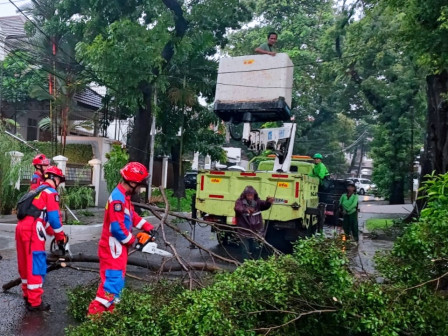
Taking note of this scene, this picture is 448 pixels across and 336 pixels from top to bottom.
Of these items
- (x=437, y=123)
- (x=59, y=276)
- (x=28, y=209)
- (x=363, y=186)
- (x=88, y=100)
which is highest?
(x=88, y=100)

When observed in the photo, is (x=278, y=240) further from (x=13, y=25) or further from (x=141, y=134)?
(x=13, y=25)

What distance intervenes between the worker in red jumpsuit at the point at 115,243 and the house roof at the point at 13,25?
64.3ft

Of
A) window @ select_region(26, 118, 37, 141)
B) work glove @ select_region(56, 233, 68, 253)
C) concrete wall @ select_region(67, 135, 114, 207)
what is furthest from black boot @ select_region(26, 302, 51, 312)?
window @ select_region(26, 118, 37, 141)

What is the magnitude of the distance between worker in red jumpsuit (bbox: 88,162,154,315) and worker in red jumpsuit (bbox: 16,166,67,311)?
93 cm

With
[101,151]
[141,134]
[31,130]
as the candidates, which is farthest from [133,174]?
[31,130]

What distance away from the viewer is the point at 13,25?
2358 cm

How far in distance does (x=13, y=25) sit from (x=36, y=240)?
858 inches

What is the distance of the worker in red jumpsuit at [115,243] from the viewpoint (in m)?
4.45

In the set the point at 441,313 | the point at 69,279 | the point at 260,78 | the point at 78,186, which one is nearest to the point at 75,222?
the point at 78,186

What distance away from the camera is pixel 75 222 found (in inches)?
440

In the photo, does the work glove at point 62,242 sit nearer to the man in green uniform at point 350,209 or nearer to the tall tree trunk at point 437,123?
the man in green uniform at point 350,209

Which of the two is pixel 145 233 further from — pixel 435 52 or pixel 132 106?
pixel 132 106

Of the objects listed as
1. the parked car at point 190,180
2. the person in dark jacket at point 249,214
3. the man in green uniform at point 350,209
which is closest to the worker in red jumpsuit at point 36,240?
the person in dark jacket at point 249,214

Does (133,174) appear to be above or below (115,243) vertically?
above
